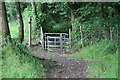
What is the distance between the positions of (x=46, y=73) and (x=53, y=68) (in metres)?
0.85

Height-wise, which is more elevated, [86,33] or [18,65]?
[86,33]

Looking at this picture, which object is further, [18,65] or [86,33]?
[86,33]

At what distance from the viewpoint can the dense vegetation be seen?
7.84 metres

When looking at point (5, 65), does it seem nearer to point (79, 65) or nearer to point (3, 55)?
point (3, 55)

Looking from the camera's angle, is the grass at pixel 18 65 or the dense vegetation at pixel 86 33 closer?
the grass at pixel 18 65

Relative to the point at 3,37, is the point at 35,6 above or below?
above

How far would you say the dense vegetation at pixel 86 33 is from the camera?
25.7ft

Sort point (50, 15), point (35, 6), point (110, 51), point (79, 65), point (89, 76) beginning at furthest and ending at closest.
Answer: point (50, 15) → point (35, 6) → point (110, 51) → point (79, 65) → point (89, 76)

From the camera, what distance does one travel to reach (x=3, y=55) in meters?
8.26

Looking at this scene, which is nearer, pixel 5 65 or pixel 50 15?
pixel 5 65

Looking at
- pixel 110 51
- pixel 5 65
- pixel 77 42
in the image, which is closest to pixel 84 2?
pixel 77 42

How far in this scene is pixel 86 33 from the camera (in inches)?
611

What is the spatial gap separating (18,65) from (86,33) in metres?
8.64

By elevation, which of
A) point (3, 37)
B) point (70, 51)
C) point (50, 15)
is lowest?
point (70, 51)
